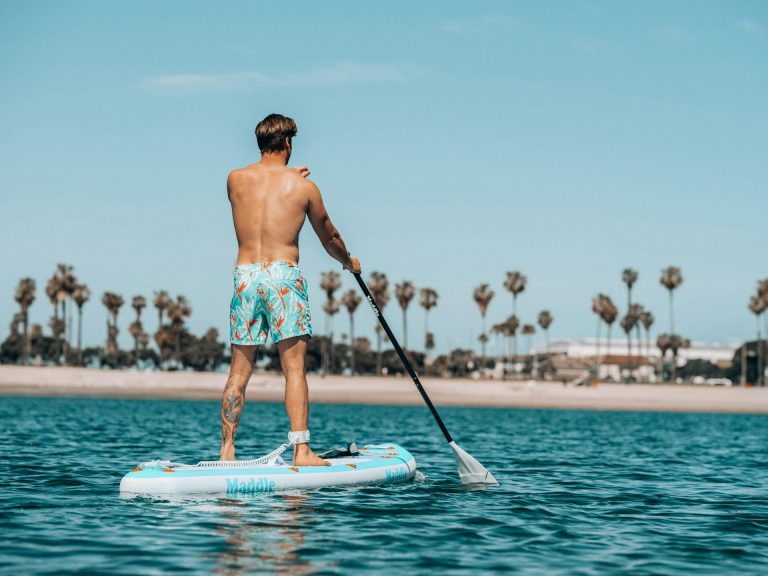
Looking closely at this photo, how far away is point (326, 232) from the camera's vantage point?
9.71 metres

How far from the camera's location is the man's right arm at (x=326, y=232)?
9430mm

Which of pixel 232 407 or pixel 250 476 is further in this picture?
pixel 232 407

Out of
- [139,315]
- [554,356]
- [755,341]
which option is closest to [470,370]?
[554,356]

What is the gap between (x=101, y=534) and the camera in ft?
23.4

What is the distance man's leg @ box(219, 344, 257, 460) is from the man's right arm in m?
1.28

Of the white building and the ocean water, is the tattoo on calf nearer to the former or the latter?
the ocean water

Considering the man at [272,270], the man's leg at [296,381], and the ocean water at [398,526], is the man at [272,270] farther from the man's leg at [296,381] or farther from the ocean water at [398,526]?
the ocean water at [398,526]

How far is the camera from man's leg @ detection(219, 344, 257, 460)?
9.47 metres

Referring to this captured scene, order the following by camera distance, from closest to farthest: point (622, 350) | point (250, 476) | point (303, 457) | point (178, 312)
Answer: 1. point (250, 476)
2. point (303, 457)
3. point (178, 312)
4. point (622, 350)

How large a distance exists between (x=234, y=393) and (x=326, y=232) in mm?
1819

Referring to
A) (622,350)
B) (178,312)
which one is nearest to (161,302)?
(178,312)

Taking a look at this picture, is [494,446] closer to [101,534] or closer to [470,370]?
[101,534]

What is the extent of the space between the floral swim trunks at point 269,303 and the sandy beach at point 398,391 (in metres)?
71.9

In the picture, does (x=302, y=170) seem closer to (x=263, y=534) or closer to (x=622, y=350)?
(x=263, y=534)
